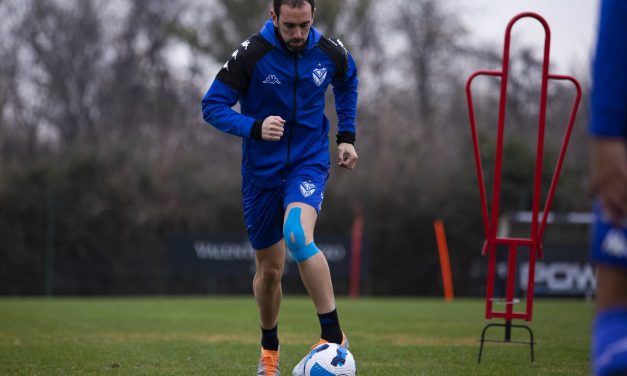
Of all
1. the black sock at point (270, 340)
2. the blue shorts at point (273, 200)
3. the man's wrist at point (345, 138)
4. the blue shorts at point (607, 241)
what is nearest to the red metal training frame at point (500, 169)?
the man's wrist at point (345, 138)

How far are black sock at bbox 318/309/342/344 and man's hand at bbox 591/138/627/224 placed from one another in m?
2.38

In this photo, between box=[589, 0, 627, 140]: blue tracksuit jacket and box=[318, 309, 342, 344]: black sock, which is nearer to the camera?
box=[589, 0, 627, 140]: blue tracksuit jacket

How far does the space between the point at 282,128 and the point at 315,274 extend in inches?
31.0

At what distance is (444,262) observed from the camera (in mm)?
20703

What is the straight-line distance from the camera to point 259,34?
487 cm

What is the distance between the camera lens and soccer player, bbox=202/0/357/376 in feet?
15.2

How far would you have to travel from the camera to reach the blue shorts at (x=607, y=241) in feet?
7.91

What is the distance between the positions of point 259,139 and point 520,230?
1389cm

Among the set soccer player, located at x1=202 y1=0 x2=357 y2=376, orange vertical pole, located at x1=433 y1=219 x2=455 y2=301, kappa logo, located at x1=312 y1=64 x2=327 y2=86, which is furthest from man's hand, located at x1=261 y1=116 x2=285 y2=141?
orange vertical pole, located at x1=433 y1=219 x2=455 y2=301

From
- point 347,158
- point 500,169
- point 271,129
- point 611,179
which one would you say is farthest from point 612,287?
point 500,169

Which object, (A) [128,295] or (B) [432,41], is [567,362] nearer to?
(A) [128,295]

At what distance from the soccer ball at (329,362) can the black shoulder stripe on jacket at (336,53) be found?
161 cm

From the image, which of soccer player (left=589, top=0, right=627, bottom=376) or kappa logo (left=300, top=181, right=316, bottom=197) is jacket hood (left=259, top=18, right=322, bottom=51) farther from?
soccer player (left=589, top=0, right=627, bottom=376)

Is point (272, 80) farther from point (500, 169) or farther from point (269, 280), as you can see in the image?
point (500, 169)
